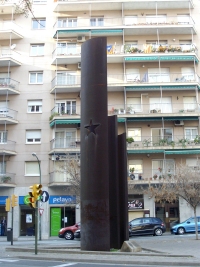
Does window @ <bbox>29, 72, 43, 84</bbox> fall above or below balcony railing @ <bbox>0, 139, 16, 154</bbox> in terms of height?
above

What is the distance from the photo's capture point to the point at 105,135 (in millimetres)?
16531

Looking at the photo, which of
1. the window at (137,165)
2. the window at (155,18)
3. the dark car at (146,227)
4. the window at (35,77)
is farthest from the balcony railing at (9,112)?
the window at (155,18)

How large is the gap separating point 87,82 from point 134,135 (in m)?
20.1

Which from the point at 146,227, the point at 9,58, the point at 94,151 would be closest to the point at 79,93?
the point at 9,58

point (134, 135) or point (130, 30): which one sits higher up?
point (130, 30)

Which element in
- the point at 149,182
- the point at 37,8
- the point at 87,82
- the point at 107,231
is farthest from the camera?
the point at 37,8

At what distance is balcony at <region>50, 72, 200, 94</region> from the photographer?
3609cm

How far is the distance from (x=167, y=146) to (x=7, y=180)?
14.0m

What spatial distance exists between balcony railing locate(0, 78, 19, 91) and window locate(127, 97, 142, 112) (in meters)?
10.3

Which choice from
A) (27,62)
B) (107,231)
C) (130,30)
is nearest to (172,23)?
(130,30)

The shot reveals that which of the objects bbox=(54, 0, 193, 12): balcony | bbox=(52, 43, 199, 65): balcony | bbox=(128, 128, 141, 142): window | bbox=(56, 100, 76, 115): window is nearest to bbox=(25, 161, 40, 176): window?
bbox=(56, 100, 76, 115): window

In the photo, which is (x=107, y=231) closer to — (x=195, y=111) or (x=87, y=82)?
(x=87, y=82)

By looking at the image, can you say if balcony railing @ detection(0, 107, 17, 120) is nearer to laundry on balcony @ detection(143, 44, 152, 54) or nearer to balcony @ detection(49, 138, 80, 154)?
balcony @ detection(49, 138, 80, 154)

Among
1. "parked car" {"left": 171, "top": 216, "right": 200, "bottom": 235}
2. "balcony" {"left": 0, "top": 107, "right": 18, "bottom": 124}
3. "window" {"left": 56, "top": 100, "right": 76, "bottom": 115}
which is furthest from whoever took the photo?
"window" {"left": 56, "top": 100, "right": 76, "bottom": 115}
